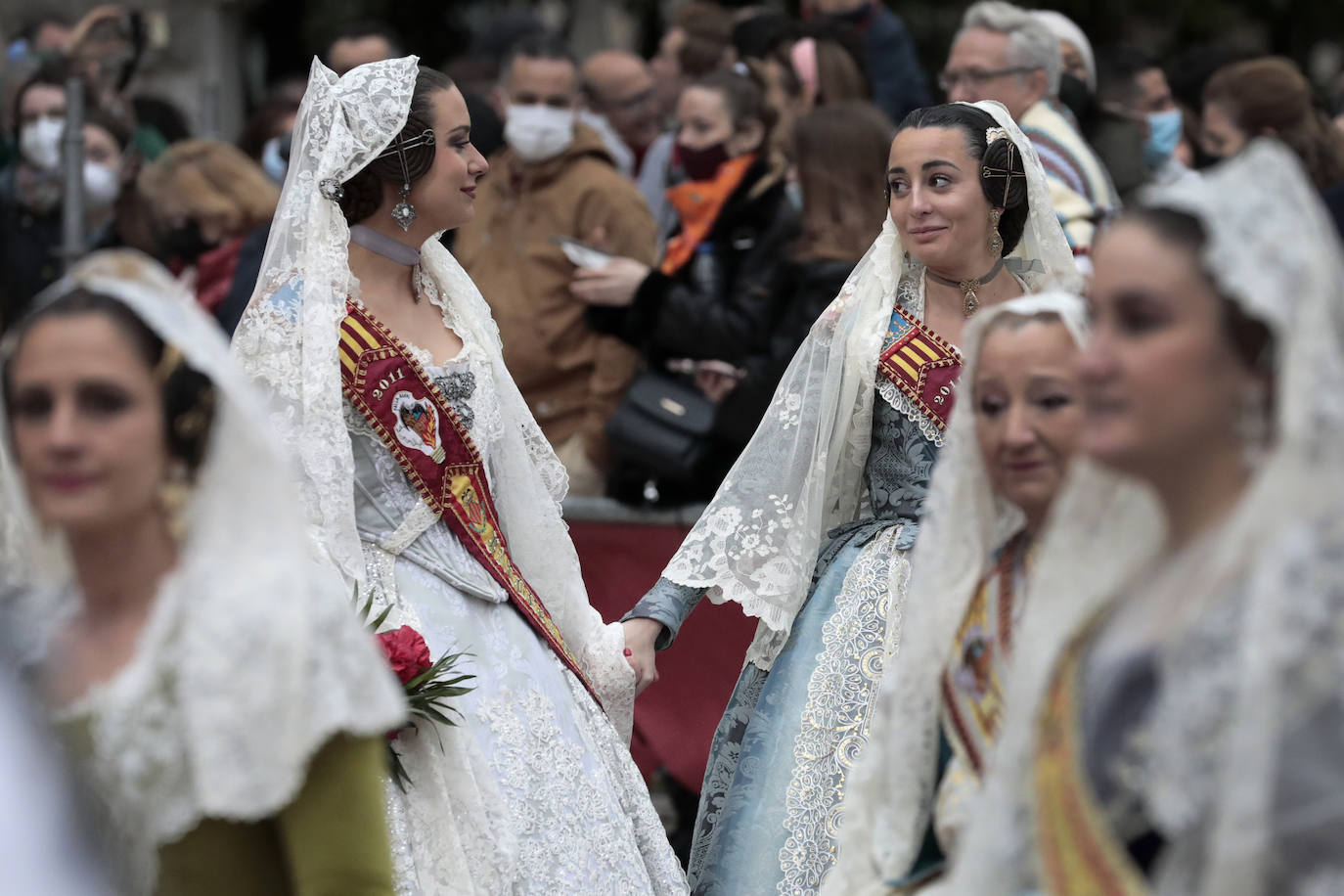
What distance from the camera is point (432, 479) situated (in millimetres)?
4293

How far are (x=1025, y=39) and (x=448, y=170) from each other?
266 cm

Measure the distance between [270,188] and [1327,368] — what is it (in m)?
5.84

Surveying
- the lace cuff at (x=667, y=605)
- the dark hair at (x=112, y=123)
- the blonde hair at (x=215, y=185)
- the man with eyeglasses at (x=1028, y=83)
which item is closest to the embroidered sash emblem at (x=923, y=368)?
the lace cuff at (x=667, y=605)

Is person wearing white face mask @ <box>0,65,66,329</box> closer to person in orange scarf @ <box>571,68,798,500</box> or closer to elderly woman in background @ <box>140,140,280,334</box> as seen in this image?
elderly woman in background @ <box>140,140,280,334</box>

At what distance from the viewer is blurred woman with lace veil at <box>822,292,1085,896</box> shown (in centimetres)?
277

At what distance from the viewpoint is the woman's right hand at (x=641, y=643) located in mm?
4570

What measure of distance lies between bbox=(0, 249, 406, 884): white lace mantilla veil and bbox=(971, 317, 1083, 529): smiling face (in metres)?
0.98

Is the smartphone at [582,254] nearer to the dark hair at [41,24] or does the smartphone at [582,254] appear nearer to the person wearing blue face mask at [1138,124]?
the person wearing blue face mask at [1138,124]

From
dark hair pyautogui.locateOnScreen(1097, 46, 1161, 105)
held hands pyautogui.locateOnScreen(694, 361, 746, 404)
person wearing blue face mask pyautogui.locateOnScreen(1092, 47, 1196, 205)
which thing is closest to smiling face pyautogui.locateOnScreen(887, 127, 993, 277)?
held hands pyautogui.locateOnScreen(694, 361, 746, 404)

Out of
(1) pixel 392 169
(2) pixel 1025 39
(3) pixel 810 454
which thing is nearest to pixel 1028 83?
(2) pixel 1025 39

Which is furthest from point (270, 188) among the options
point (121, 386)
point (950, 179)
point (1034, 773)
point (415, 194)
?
point (1034, 773)

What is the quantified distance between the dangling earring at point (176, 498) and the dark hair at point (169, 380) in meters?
0.01

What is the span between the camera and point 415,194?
4.38m

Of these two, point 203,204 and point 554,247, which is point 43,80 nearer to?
point 203,204
